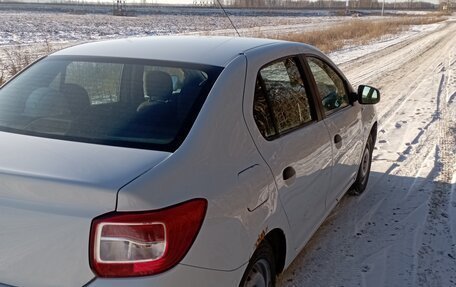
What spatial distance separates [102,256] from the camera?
5.60ft

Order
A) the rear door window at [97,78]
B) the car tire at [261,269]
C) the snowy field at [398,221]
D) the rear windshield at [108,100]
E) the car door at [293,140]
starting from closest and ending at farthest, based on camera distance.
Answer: the rear windshield at [108,100]
the car tire at [261,269]
the car door at [293,140]
the rear door window at [97,78]
the snowy field at [398,221]

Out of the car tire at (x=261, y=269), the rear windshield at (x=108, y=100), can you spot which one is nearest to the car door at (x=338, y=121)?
the car tire at (x=261, y=269)

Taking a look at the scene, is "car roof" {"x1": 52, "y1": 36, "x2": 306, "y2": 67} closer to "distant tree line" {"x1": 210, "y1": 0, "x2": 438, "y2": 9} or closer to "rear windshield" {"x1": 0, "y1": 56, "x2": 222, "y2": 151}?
"rear windshield" {"x1": 0, "y1": 56, "x2": 222, "y2": 151}

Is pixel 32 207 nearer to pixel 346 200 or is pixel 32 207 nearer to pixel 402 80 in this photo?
Answer: pixel 346 200

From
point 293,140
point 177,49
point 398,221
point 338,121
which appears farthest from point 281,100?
point 398,221

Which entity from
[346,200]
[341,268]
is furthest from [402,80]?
[341,268]

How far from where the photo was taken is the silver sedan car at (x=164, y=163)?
172 centimetres

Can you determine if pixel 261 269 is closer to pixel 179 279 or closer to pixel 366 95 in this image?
pixel 179 279

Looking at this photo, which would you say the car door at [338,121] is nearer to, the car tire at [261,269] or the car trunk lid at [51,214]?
the car tire at [261,269]

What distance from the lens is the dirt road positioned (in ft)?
11.4

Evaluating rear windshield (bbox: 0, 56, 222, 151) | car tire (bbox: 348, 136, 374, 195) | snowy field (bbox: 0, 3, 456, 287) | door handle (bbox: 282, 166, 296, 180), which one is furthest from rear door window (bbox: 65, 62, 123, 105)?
car tire (bbox: 348, 136, 374, 195)

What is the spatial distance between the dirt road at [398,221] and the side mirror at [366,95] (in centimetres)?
109

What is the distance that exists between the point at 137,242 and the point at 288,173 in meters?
1.26

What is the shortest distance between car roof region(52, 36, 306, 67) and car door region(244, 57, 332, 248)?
0.24m
